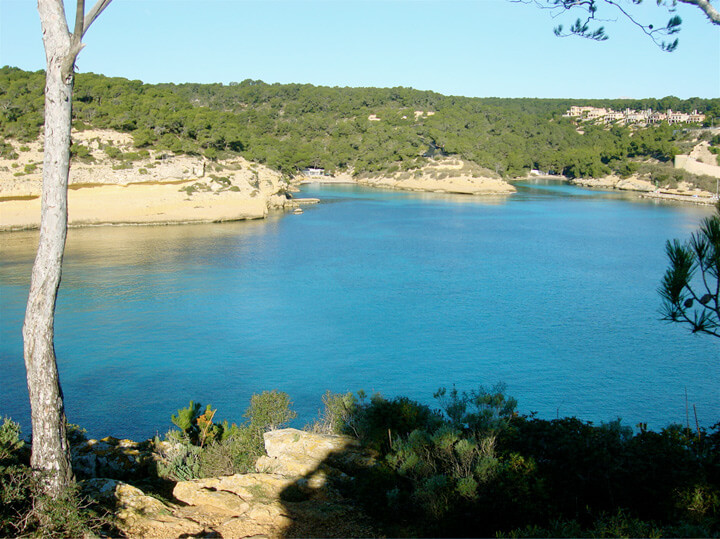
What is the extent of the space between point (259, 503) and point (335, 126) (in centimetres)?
9927

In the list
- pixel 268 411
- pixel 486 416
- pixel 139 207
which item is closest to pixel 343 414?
pixel 268 411

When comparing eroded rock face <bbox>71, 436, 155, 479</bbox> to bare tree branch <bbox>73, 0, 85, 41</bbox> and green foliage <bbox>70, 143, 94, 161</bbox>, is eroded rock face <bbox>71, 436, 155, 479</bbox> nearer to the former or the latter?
bare tree branch <bbox>73, 0, 85, 41</bbox>

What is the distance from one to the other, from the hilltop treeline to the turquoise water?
1508 centimetres

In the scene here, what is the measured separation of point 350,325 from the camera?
1988cm

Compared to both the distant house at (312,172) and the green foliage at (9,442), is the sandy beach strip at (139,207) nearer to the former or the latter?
the green foliage at (9,442)

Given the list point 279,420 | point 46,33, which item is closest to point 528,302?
point 279,420

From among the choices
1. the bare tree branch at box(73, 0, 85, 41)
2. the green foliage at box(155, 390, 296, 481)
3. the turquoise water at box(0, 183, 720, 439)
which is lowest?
the turquoise water at box(0, 183, 720, 439)

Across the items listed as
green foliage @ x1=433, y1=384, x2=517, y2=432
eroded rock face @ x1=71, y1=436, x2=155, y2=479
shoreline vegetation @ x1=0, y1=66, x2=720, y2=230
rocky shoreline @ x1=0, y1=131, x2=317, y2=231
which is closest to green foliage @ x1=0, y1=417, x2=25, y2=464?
eroded rock face @ x1=71, y1=436, x2=155, y2=479

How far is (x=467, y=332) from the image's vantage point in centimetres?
1909

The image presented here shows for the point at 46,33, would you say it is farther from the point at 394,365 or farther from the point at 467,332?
the point at 467,332

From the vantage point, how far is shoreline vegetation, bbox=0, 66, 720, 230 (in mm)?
43656

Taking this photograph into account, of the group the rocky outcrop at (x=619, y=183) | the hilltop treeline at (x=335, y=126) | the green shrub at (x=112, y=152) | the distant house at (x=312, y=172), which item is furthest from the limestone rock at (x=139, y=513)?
the distant house at (x=312, y=172)

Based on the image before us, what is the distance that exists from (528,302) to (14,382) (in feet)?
55.4

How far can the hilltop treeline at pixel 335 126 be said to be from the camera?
4972cm
